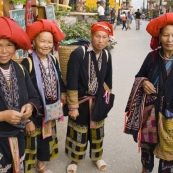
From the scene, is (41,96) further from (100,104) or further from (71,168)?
(71,168)

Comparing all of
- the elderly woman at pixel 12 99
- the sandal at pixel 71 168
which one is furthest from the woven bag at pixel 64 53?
the elderly woman at pixel 12 99

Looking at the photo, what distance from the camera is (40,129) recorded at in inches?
110

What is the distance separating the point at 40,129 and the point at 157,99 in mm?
1217

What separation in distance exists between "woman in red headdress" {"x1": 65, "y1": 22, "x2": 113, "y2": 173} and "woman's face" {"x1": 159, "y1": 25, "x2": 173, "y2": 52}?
1.97 feet

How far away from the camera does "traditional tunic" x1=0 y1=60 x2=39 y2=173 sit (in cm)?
196

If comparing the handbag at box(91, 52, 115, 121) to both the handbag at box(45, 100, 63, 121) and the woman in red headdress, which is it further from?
the handbag at box(45, 100, 63, 121)

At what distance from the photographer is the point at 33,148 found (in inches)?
110

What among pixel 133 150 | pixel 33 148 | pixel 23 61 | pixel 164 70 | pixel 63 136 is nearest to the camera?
pixel 164 70

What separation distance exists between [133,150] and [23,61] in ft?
6.51

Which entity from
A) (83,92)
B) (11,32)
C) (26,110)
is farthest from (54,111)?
(11,32)

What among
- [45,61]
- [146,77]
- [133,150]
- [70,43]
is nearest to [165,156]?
[146,77]

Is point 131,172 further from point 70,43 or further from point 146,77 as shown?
point 70,43

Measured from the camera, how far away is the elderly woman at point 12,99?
6.24ft

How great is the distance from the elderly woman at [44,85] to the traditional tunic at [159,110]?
2.87 feet
